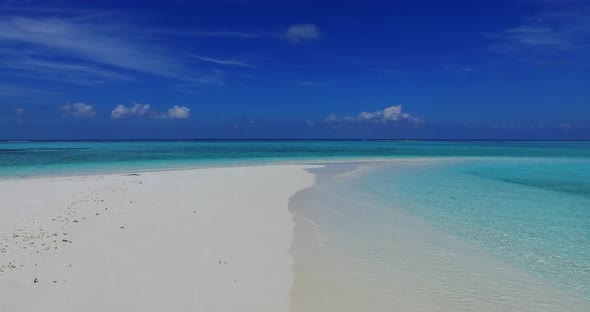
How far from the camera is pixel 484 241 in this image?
324 inches

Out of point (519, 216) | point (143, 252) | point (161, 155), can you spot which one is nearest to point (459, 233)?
point (519, 216)

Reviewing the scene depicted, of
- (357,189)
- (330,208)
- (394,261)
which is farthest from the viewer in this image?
(357,189)

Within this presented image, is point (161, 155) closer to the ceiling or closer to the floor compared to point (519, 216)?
closer to the ceiling

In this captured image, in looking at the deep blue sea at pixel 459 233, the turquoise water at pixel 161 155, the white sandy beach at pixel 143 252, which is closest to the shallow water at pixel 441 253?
the deep blue sea at pixel 459 233

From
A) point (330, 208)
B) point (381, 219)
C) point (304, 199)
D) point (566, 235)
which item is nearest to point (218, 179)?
point (304, 199)

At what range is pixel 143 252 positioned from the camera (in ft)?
23.4

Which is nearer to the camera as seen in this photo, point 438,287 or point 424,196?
point 438,287

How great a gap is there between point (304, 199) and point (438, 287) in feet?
26.9

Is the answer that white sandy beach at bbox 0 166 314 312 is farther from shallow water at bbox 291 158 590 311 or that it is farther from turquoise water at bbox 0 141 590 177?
turquoise water at bbox 0 141 590 177

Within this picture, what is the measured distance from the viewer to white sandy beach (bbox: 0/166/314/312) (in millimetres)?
5164

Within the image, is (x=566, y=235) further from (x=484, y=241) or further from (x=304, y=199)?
(x=304, y=199)

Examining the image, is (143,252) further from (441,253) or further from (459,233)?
(459,233)

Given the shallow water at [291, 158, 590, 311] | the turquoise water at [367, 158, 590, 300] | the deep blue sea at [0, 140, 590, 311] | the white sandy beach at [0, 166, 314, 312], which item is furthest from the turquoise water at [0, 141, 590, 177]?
the shallow water at [291, 158, 590, 311]

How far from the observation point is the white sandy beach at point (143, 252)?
203 inches
